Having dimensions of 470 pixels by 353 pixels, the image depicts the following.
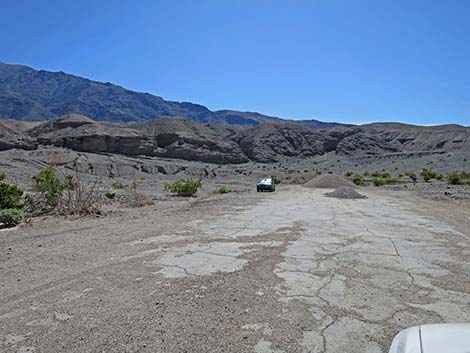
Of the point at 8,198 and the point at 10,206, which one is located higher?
the point at 8,198

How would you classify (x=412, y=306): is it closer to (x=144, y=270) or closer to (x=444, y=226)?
(x=144, y=270)

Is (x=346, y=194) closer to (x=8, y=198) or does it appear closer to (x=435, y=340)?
(x=8, y=198)

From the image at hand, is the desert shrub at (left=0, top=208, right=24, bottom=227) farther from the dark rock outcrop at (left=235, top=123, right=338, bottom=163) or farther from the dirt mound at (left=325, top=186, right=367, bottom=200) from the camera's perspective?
the dark rock outcrop at (left=235, top=123, right=338, bottom=163)

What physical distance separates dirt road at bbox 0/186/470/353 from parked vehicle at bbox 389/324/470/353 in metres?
1.15

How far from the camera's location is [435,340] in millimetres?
2537

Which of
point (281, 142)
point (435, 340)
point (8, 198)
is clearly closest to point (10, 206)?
point (8, 198)

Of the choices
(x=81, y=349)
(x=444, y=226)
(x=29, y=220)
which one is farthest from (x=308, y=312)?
(x=29, y=220)

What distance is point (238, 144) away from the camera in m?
97.1

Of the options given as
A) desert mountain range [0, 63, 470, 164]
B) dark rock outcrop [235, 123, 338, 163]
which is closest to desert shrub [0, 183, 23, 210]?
desert mountain range [0, 63, 470, 164]

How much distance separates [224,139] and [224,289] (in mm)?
91356

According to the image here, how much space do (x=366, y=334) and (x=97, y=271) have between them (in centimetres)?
413

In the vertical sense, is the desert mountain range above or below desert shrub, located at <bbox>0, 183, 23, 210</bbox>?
above

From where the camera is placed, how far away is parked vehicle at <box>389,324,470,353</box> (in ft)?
7.86

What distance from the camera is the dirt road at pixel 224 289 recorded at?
401cm
